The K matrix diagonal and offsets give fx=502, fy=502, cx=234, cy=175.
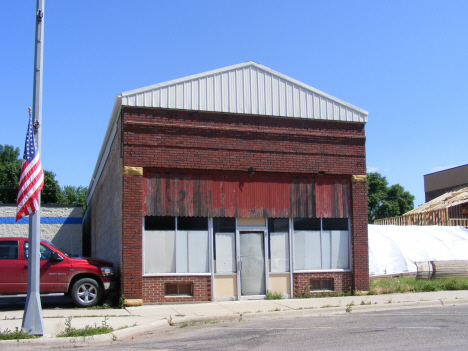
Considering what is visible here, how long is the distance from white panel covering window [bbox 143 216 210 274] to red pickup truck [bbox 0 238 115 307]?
128 centimetres

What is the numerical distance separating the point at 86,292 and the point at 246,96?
7.54 meters

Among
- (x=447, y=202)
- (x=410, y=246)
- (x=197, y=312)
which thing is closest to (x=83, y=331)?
(x=197, y=312)

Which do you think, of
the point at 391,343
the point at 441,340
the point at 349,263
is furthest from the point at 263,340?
the point at 349,263

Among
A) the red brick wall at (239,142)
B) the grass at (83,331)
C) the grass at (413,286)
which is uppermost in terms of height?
the red brick wall at (239,142)

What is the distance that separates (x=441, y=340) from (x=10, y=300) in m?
12.7

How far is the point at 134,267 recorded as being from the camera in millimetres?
14180

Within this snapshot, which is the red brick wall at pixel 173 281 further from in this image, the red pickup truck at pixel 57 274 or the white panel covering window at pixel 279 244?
the white panel covering window at pixel 279 244

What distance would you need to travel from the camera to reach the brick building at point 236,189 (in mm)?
14656

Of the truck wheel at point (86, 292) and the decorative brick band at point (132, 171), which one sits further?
the decorative brick band at point (132, 171)

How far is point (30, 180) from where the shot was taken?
9578mm

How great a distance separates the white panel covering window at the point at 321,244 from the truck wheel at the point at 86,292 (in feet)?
20.0

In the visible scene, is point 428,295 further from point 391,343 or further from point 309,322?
point 391,343

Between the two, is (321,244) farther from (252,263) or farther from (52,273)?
(52,273)

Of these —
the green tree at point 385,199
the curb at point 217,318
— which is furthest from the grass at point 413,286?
the green tree at point 385,199
